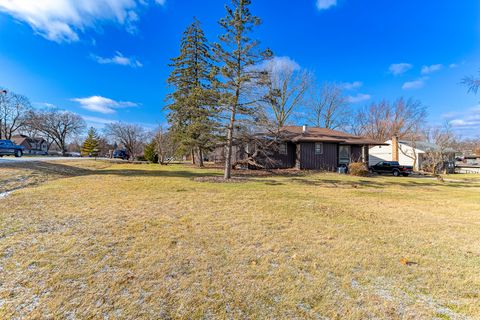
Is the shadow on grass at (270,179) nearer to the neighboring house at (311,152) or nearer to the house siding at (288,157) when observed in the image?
the neighboring house at (311,152)

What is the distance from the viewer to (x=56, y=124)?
4891 cm

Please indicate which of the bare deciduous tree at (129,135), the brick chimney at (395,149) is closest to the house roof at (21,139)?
the bare deciduous tree at (129,135)

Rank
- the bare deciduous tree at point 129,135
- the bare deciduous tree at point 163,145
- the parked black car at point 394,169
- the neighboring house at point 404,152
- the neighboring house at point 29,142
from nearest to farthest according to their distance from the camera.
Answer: the parked black car at point 394,169
the bare deciduous tree at point 163,145
the neighboring house at point 404,152
the bare deciduous tree at point 129,135
the neighboring house at point 29,142

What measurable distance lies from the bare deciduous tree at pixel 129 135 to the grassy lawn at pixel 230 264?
36.5 metres

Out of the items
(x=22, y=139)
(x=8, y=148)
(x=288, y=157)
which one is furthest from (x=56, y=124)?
(x=288, y=157)

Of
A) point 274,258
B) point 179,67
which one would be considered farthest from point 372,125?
point 274,258

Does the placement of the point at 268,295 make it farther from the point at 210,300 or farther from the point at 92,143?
the point at 92,143

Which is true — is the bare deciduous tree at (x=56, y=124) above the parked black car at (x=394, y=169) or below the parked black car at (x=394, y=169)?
above

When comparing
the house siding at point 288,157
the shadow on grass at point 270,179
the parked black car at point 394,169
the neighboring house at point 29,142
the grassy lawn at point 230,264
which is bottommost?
the grassy lawn at point 230,264

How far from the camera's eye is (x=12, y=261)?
2.98 m

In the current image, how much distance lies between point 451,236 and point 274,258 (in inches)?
159

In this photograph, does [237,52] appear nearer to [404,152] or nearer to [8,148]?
[8,148]

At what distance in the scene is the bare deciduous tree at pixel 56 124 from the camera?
45.7 meters

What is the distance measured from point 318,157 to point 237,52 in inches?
488
